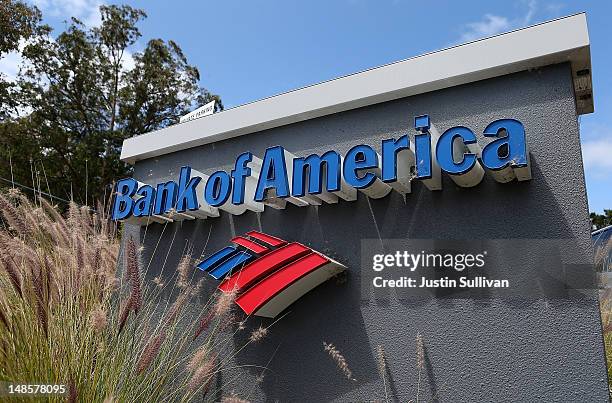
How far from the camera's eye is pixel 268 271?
4.03 meters

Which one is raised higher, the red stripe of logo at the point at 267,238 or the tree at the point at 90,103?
the tree at the point at 90,103

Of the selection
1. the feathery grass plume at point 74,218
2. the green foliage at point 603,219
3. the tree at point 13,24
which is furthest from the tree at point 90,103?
the green foliage at point 603,219

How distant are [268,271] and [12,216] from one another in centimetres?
207

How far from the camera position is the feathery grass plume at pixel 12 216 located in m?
3.45

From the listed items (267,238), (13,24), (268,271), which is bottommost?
(268,271)

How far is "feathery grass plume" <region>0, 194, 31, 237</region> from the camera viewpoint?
3447 mm

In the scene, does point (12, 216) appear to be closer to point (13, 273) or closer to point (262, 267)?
point (13, 273)

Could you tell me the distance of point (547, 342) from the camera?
340cm

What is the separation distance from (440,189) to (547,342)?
1.49 meters

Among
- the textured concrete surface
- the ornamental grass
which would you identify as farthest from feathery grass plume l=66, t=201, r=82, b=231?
the textured concrete surface

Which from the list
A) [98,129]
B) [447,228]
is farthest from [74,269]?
[98,129]

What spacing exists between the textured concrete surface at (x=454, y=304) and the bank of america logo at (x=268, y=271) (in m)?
0.26

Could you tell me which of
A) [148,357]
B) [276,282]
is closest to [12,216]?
[148,357]

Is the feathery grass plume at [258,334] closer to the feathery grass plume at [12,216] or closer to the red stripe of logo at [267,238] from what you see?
the red stripe of logo at [267,238]
